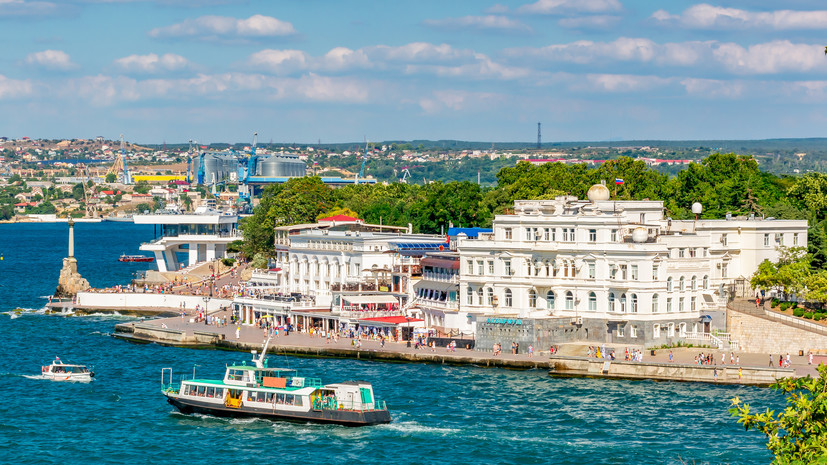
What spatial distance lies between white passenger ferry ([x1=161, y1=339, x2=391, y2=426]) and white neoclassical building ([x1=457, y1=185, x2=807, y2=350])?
18.5m

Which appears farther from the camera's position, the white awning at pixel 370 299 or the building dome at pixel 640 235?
the white awning at pixel 370 299

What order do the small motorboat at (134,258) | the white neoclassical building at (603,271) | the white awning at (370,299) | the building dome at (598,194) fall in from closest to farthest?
the white neoclassical building at (603,271) → the building dome at (598,194) → the white awning at (370,299) → the small motorboat at (134,258)

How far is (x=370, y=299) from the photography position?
85.2 meters

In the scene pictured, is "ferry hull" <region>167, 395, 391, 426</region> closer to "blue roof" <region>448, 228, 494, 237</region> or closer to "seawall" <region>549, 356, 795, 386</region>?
"seawall" <region>549, 356, 795, 386</region>

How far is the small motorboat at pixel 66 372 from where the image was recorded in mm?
70125

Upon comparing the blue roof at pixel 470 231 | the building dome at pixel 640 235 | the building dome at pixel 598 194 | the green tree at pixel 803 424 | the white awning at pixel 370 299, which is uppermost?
the building dome at pixel 598 194

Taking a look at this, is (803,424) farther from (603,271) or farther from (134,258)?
(134,258)

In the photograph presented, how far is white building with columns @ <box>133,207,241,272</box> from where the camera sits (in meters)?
128

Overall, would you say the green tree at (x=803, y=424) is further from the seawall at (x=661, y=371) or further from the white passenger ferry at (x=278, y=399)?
the seawall at (x=661, y=371)

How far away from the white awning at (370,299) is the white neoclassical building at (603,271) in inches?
312

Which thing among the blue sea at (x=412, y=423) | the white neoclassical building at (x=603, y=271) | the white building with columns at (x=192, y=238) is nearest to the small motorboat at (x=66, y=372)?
the blue sea at (x=412, y=423)

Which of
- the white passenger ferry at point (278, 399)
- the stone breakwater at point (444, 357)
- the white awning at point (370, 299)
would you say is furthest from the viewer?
the white awning at point (370, 299)

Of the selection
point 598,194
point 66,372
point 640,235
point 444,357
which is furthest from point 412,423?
point 598,194

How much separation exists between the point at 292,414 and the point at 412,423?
5.61 meters
